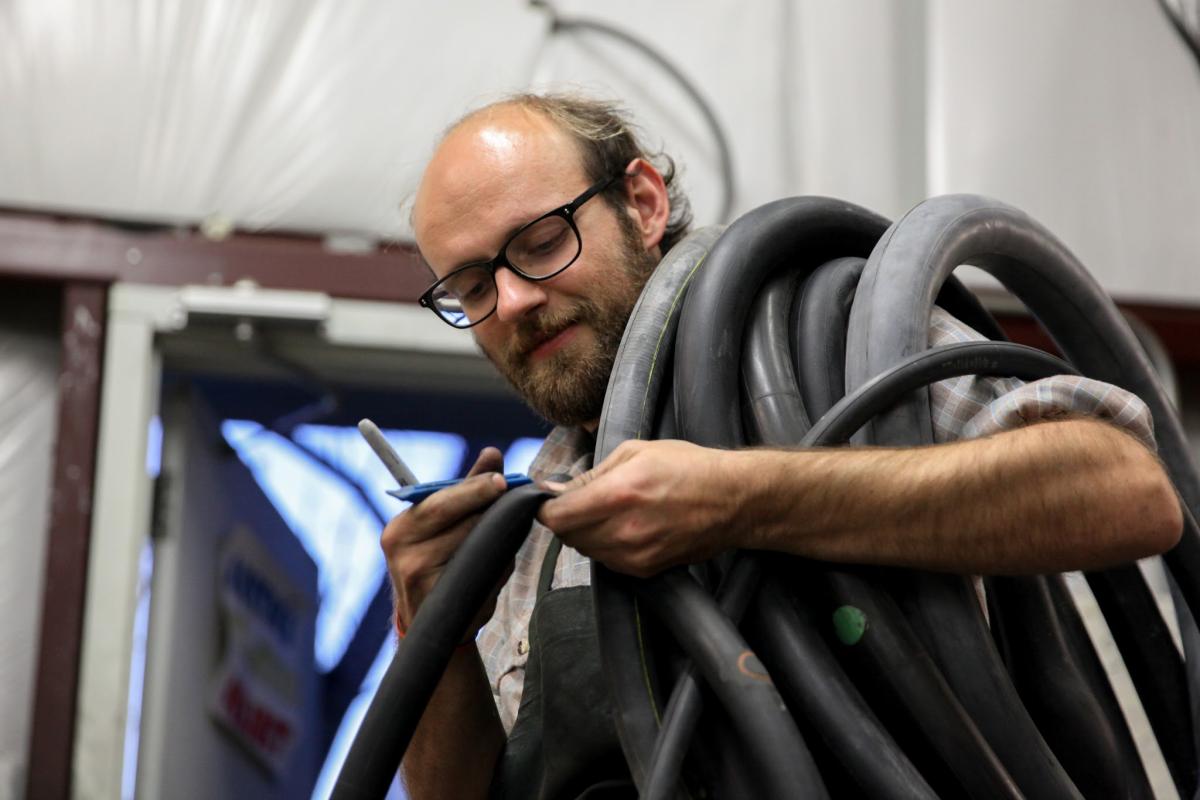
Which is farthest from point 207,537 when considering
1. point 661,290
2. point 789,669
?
point 789,669

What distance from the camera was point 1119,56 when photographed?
270 centimetres

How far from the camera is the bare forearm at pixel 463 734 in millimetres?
1234

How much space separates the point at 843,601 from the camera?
944 millimetres

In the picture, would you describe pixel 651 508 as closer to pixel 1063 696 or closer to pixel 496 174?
pixel 1063 696

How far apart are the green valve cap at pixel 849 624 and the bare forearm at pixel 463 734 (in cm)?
39

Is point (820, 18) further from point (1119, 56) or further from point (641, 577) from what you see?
point (641, 577)

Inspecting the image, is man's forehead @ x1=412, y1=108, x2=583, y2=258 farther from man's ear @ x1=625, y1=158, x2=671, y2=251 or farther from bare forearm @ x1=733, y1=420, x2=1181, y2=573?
bare forearm @ x1=733, y1=420, x2=1181, y2=573

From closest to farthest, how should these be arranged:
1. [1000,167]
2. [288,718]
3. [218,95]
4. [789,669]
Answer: [789,669], [218,95], [1000,167], [288,718]

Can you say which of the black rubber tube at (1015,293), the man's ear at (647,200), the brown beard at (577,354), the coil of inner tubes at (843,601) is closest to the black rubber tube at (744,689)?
the coil of inner tubes at (843,601)

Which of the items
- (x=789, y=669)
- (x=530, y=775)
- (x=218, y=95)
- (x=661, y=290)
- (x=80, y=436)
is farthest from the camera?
(x=218, y=95)

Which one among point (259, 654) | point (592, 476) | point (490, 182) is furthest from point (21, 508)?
point (592, 476)

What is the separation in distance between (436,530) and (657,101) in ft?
5.41

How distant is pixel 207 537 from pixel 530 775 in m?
1.39

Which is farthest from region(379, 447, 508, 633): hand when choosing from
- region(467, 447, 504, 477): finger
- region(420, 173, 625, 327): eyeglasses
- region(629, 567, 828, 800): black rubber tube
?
region(420, 173, 625, 327): eyeglasses
